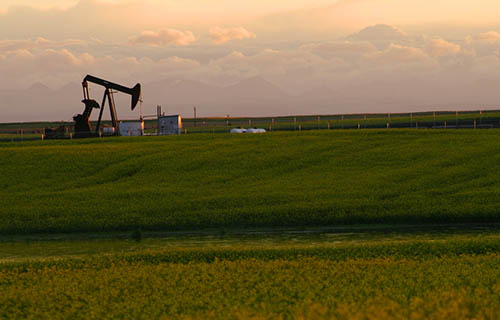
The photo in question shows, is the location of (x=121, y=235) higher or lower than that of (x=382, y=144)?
lower

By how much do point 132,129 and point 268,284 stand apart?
6874 centimetres

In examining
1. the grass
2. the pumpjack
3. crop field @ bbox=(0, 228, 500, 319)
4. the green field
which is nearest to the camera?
crop field @ bbox=(0, 228, 500, 319)

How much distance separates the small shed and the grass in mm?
25948

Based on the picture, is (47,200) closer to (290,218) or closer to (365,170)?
(290,218)

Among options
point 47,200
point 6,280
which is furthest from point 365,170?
point 6,280

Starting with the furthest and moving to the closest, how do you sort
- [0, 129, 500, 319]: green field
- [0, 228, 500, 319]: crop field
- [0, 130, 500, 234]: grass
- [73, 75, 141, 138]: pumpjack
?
[73, 75, 141, 138]: pumpjack → [0, 130, 500, 234]: grass → [0, 129, 500, 319]: green field → [0, 228, 500, 319]: crop field

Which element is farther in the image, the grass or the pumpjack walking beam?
the pumpjack walking beam

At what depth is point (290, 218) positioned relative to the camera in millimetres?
29453

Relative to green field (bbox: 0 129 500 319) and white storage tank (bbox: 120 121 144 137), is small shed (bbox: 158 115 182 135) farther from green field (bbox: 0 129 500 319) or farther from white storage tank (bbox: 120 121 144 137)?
green field (bbox: 0 129 500 319)

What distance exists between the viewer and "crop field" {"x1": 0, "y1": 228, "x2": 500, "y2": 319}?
38.4 ft

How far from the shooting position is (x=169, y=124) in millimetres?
85750

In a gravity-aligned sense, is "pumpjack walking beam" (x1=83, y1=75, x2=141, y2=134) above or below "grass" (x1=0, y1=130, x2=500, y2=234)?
above

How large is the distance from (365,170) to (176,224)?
16.1 meters

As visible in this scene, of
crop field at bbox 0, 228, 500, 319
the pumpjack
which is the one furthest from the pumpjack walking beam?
crop field at bbox 0, 228, 500, 319
